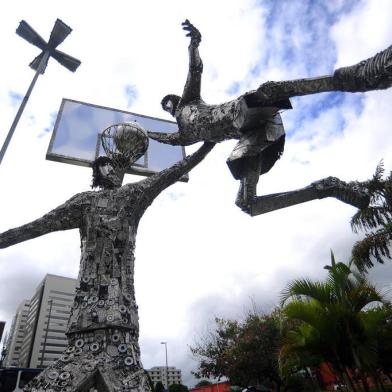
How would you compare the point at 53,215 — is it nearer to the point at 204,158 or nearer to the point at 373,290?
the point at 204,158

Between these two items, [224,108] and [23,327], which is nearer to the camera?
[224,108]

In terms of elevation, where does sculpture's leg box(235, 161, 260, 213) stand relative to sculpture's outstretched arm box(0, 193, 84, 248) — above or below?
above

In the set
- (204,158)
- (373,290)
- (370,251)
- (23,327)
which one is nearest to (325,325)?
(373,290)

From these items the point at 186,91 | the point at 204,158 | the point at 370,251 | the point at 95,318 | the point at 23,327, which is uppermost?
the point at 23,327

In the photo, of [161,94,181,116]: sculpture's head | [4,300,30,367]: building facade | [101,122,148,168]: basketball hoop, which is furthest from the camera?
[4,300,30,367]: building facade

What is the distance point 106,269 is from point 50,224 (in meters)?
0.66

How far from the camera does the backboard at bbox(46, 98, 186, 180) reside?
541cm

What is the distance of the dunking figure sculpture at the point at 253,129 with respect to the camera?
96.7 inches

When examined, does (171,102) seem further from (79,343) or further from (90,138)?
(90,138)

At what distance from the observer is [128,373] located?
Result: 1901 mm

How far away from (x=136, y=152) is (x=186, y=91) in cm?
73

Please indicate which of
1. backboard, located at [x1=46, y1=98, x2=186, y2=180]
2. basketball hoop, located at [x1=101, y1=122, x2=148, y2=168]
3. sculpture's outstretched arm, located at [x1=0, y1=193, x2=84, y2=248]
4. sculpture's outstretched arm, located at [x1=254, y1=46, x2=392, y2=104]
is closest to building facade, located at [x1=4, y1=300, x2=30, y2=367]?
backboard, located at [x1=46, y1=98, x2=186, y2=180]

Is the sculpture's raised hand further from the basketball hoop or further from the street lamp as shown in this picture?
the street lamp

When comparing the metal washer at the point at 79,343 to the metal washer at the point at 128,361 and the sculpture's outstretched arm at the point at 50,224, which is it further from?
the sculpture's outstretched arm at the point at 50,224
